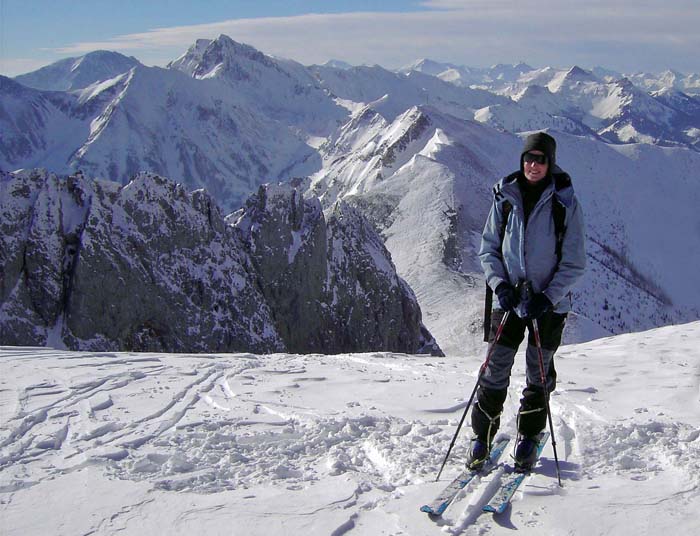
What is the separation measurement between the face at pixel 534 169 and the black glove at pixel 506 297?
1213 mm

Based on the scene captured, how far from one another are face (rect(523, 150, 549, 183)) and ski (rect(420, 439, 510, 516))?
316 centimetres

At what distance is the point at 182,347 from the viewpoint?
128 ft

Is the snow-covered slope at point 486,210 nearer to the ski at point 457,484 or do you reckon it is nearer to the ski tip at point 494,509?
the ski at point 457,484

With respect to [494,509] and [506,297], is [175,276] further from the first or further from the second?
[494,509]

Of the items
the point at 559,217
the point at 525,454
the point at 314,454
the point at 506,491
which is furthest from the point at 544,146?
the point at 314,454

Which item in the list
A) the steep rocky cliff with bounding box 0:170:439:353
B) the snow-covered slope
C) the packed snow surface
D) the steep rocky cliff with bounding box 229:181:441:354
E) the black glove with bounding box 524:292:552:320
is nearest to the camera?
the packed snow surface

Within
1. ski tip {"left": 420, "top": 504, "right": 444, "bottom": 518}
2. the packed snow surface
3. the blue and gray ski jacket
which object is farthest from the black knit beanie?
ski tip {"left": 420, "top": 504, "right": 444, "bottom": 518}

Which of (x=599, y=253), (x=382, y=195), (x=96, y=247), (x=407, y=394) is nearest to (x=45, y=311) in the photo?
(x=96, y=247)

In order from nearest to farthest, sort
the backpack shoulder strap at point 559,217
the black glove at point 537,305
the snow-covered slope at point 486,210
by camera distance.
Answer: the black glove at point 537,305, the backpack shoulder strap at point 559,217, the snow-covered slope at point 486,210

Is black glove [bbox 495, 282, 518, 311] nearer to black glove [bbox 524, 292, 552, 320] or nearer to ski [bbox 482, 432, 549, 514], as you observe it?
black glove [bbox 524, 292, 552, 320]

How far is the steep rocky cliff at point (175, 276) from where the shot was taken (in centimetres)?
3656

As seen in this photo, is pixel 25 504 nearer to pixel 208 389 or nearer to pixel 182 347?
pixel 208 389

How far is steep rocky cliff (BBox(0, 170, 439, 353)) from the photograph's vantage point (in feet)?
120

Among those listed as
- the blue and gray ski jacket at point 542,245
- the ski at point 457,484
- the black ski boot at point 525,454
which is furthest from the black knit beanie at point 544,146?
the ski at point 457,484
